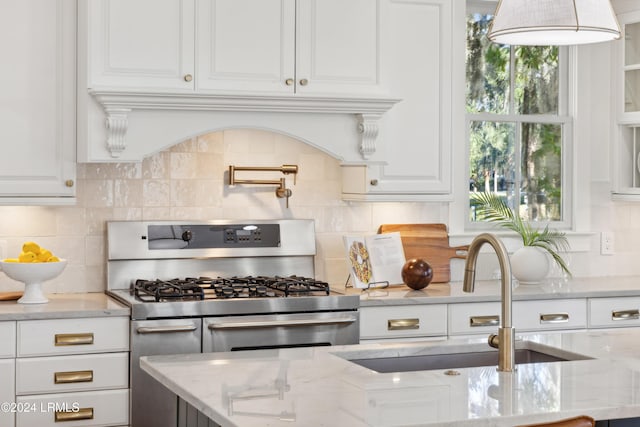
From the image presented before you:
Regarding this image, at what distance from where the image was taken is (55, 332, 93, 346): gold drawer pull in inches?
143

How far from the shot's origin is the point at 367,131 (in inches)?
170

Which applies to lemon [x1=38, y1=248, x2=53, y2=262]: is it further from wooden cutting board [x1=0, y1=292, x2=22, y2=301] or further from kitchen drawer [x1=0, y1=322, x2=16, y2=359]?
kitchen drawer [x1=0, y1=322, x2=16, y2=359]

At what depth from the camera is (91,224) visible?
4.25m

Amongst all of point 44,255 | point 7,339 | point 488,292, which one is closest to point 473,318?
point 488,292

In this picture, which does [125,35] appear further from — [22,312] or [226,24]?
[22,312]

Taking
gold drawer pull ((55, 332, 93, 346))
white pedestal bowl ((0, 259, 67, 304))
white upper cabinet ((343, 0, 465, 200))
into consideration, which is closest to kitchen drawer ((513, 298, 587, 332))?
white upper cabinet ((343, 0, 465, 200))

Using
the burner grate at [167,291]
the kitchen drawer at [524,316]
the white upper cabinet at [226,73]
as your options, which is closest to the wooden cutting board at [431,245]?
the kitchen drawer at [524,316]

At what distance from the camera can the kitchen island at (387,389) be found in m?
1.95

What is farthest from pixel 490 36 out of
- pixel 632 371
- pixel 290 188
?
pixel 290 188

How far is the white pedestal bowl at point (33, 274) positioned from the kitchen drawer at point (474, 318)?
5.71 ft

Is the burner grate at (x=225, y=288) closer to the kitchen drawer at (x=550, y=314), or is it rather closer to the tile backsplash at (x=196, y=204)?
the tile backsplash at (x=196, y=204)

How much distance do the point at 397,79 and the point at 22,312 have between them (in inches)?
80.0

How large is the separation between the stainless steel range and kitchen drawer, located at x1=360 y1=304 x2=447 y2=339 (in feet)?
0.26
